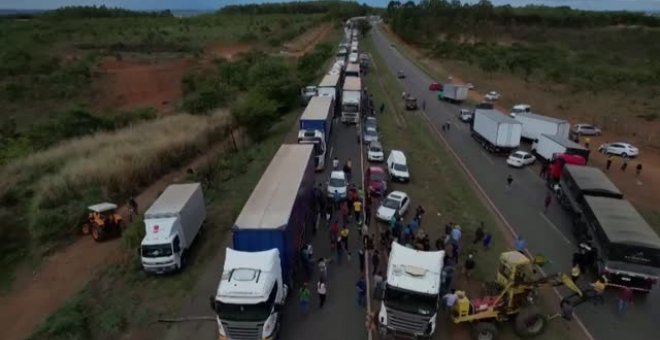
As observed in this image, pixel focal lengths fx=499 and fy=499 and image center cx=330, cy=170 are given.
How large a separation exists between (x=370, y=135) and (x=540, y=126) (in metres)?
13.4

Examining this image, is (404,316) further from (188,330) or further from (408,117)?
(408,117)

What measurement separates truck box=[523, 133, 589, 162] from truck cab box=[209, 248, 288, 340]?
80.7 feet

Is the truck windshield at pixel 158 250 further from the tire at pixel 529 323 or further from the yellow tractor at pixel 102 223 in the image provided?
the tire at pixel 529 323

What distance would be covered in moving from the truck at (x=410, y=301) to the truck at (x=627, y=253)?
7.65 meters

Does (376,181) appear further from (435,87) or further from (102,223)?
(435,87)

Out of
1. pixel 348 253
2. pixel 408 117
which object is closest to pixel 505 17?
pixel 408 117

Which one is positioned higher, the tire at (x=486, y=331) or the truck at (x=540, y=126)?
the truck at (x=540, y=126)

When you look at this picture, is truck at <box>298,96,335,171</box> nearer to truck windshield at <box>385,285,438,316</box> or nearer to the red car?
truck windshield at <box>385,285,438,316</box>

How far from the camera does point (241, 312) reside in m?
15.1

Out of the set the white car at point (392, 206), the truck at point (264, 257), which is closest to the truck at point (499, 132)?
the white car at point (392, 206)

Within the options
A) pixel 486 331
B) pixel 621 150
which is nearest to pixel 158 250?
pixel 486 331

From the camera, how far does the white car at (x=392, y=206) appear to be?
2480 cm

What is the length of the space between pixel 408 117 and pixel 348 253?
101 feet

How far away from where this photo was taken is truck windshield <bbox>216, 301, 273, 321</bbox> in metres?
15.0
